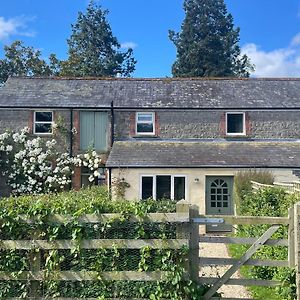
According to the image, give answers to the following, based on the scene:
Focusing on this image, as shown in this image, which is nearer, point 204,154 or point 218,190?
point 218,190

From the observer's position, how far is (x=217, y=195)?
1978cm

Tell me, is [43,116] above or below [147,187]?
above

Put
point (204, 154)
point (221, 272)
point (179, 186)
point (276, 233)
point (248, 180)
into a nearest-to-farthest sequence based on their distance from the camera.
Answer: point (276, 233)
point (221, 272)
point (248, 180)
point (179, 186)
point (204, 154)

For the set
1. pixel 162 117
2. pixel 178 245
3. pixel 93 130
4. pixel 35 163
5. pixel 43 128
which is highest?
pixel 162 117

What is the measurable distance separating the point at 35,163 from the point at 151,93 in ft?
26.7

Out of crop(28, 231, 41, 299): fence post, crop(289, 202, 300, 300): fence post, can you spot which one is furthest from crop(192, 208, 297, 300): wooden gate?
crop(28, 231, 41, 299): fence post

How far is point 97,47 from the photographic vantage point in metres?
57.6

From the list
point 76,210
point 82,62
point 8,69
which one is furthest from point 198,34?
point 76,210

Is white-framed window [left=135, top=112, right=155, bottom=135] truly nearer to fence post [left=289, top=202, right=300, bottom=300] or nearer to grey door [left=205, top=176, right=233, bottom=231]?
grey door [left=205, top=176, right=233, bottom=231]

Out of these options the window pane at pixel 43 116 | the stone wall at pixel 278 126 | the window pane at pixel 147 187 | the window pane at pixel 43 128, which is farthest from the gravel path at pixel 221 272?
the window pane at pixel 43 116

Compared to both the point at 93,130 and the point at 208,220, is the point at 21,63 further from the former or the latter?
the point at 208,220

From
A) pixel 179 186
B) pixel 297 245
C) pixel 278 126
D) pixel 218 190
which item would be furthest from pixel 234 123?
pixel 297 245

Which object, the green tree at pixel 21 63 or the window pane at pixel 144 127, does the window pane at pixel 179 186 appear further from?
the green tree at pixel 21 63

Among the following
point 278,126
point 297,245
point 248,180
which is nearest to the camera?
point 297,245
